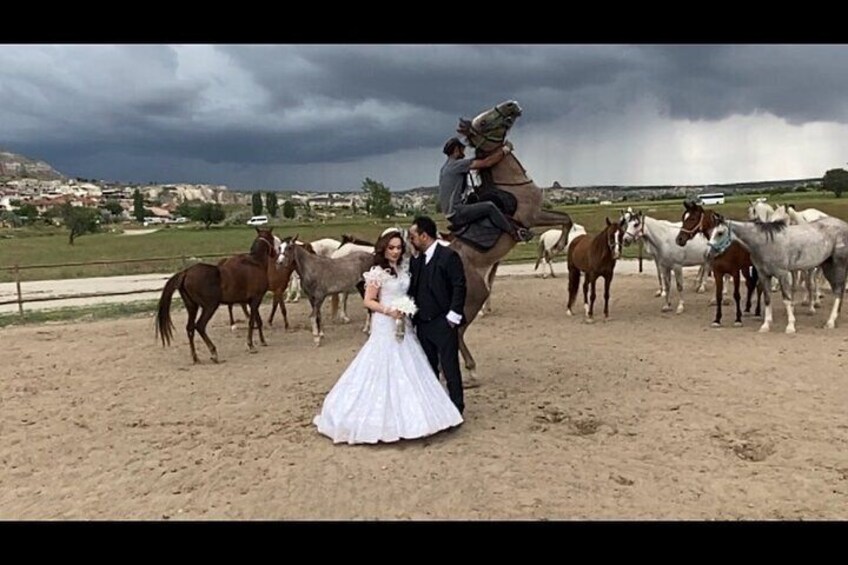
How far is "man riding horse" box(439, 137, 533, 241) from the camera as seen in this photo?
24.2 ft

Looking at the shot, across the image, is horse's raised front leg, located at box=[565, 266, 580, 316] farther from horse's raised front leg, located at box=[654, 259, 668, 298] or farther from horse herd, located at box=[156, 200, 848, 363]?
horse's raised front leg, located at box=[654, 259, 668, 298]

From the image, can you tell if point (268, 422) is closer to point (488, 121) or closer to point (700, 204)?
point (488, 121)

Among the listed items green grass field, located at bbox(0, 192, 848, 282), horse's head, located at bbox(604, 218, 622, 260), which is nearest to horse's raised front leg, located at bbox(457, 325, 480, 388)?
horse's head, located at bbox(604, 218, 622, 260)

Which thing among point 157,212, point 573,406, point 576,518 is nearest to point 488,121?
point 573,406

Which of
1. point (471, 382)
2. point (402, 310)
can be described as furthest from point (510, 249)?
point (402, 310)

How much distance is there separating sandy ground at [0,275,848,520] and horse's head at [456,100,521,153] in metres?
2.95

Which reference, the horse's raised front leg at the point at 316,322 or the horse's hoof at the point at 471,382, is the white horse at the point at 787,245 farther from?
the horse's raised front leg at the point at 316,322

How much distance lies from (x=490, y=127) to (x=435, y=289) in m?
2.54

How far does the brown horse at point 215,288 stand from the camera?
912cm

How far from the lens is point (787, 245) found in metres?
9.80

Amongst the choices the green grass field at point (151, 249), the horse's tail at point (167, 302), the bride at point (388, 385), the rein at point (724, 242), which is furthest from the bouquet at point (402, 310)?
the green grass field at point (151, 249)

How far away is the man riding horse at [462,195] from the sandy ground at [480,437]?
1964 mm

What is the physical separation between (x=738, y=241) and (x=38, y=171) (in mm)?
214370

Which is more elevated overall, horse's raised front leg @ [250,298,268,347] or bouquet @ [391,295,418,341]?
bouquet @ [391,295,418,341]
